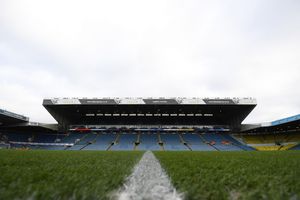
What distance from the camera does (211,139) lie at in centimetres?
3400

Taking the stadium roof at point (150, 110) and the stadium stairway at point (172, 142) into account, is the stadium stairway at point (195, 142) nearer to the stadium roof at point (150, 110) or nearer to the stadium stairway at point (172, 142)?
the stadium stairway at point (172, 142)

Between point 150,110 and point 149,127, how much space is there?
6673mm

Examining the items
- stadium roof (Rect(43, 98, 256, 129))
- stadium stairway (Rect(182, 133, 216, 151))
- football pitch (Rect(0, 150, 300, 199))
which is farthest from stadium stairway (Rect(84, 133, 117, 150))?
football pitch (Rect(0, 150, 300, 199))

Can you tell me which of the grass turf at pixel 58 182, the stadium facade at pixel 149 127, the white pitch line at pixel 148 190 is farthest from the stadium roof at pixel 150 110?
the white pitch line at pixel 148 190

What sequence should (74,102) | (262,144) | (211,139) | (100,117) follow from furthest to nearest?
Result: (100,117) < (211,139) < (262,144) < (74,102)

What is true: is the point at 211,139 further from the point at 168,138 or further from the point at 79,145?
the point at 79,145

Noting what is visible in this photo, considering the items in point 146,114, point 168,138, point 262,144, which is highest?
point 146,114

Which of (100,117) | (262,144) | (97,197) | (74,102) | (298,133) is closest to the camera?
(97,197)

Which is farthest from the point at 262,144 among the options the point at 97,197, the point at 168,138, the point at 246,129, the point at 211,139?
the point at 97,197

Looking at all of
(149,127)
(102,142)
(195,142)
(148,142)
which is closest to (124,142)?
(102,142)

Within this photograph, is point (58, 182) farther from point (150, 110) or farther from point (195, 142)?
point (195, 142)

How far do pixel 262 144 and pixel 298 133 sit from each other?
19.3ft

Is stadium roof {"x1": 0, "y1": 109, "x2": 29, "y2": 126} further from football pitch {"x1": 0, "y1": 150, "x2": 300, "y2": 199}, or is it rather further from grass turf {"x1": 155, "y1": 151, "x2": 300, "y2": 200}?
grass turf {"x1": 155, "y1": 151, "x2": 300, "y2": 200}

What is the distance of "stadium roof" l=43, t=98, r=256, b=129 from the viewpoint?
27.5m
